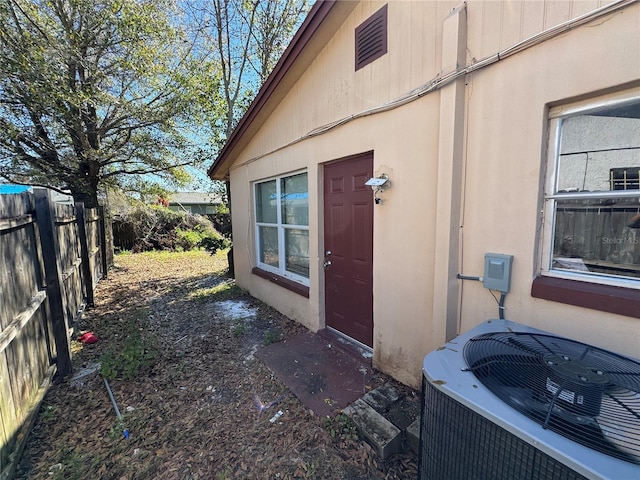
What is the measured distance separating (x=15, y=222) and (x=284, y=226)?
322 cm

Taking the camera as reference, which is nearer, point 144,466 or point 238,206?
point 144,466

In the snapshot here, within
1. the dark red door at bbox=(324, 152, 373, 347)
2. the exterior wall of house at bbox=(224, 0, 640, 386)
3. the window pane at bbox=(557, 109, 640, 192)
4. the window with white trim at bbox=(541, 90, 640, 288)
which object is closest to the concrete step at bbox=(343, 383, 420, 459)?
the exterior wall of house at bbox=(224, 0, 640, 386)

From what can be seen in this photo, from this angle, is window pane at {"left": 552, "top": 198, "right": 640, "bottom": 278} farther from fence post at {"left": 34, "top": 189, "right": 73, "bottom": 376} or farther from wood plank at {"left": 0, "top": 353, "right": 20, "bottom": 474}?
fence post at {"left": 34, "top": 189, "right": 73, "bottom": 376}

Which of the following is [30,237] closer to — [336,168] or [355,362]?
[336,168]

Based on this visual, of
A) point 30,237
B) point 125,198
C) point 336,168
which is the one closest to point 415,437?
point 336,168

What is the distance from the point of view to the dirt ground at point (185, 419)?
6.81ft

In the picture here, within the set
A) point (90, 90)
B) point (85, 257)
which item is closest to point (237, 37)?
point (90, 90)

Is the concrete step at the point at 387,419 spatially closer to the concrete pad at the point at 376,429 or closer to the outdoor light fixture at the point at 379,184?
the concrete pad at the point at 376,429

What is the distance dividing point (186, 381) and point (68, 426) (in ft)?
3.22

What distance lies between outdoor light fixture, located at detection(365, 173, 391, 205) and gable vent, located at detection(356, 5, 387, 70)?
4.11 ft

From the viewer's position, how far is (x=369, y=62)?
3021mm

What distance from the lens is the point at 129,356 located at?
3498 mm

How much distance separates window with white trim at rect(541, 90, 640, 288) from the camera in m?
1.64

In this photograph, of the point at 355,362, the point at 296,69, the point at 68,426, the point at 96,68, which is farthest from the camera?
the point at 96,68
